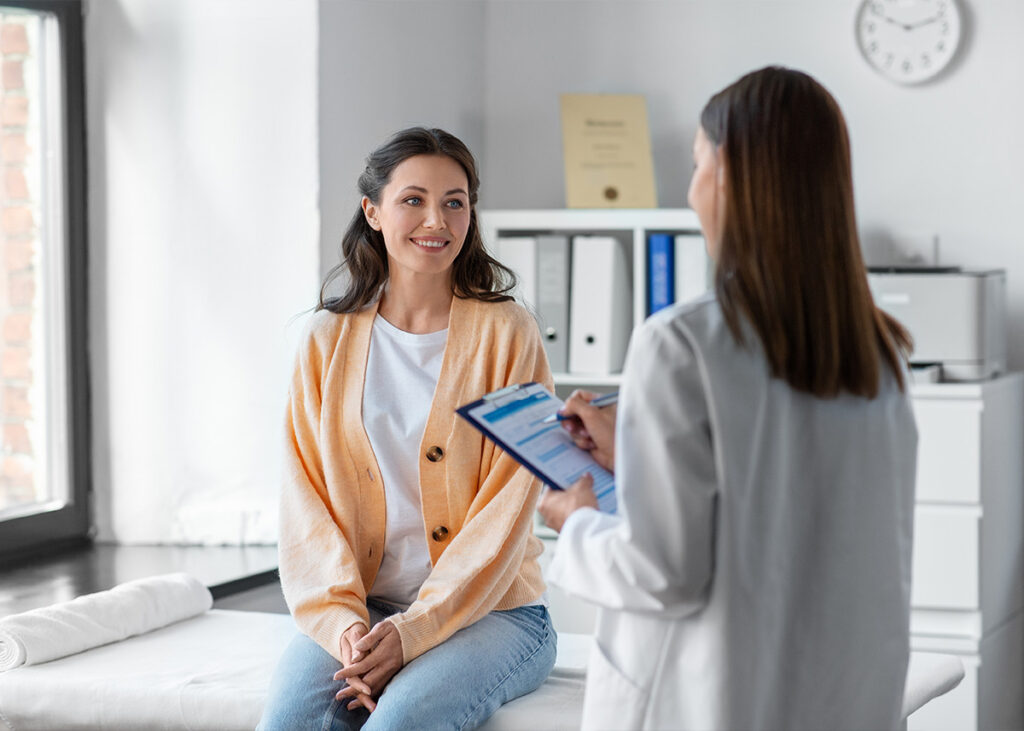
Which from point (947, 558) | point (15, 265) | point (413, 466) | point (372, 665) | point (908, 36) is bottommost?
point (947, 558)

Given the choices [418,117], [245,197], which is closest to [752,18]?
[418,117]

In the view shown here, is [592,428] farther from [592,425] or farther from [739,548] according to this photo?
[739,548]

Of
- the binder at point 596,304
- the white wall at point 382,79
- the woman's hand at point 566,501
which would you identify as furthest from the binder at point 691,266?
the woman's hand at point 566,501

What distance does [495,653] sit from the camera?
68.1 inches

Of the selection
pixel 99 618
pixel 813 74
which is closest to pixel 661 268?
pixel 813 74

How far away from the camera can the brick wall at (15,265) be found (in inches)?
102

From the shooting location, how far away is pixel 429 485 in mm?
1800

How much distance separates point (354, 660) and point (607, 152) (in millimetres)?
2043

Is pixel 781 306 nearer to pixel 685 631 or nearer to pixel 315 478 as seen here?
pixel 685 631

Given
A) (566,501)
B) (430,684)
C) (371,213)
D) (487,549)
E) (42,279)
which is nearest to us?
(566,501)

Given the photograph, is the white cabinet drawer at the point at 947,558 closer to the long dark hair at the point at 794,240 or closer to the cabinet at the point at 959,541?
the cabinet at the point at 959,541

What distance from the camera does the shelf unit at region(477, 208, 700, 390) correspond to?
10.7 ft

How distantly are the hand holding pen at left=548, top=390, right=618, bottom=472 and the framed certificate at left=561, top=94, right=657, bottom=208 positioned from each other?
203 centimetres

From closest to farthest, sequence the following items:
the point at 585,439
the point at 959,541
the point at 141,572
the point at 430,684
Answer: the point at 585,439, the point at 430,684, the point at 141,572, the point at 959,541
